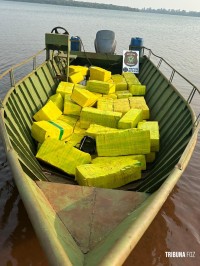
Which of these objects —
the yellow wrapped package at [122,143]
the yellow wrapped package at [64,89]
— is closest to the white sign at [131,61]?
the yellow wrapped package at [64,89]

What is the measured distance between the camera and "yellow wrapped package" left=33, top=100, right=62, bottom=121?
26.4ft

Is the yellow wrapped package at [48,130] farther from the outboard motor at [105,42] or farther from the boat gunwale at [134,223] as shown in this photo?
the outboard motor at [105,42]

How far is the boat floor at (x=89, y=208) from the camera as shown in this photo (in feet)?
12.8

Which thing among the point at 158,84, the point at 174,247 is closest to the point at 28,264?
the point at 174,247

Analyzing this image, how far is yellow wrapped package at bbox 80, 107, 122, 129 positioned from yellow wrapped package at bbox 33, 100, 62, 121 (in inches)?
35.9

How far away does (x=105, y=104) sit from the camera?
927 centimetres

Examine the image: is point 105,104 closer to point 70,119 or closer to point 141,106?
point 141,106

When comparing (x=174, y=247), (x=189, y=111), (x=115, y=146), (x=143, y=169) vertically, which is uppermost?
(x=189, y=111)

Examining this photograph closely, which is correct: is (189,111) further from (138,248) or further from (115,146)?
(138,248)

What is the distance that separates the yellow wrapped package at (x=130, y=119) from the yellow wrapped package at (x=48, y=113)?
209 centimetres

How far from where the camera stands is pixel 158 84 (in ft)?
34.6

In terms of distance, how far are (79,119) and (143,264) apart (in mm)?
4804

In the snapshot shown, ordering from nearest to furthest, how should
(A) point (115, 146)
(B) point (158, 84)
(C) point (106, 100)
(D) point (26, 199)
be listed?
(D) point (26, 199) < (A) point (115, 146) < (C) point (106, 100) < (B) point (158, 84)

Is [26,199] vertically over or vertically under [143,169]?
over
